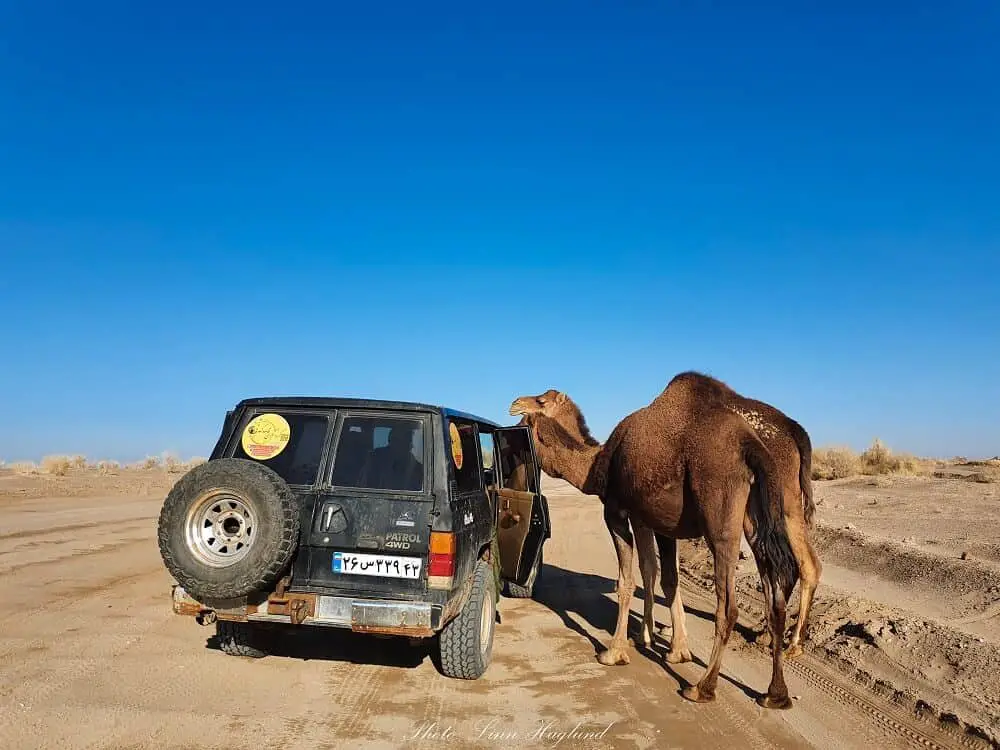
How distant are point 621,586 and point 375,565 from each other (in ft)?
9.49

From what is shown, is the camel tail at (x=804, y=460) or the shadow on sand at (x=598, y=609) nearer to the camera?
the camel tail at (x=804, y=460)

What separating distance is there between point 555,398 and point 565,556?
5.53 metres

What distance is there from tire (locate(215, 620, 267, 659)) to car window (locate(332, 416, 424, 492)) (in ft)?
5.81

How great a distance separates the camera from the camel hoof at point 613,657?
6.46 m

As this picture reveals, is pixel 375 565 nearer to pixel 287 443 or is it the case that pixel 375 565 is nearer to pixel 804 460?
pixel 287 443

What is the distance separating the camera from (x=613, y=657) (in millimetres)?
6480

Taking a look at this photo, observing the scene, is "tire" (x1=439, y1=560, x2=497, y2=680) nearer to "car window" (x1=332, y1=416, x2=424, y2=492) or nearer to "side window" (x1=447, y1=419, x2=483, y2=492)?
"side window" (x1=447, y1=419, x2=483, y2=492)

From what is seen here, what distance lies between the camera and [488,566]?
6.30 m

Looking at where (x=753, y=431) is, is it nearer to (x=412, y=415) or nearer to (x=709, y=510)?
(x=709, y=510)

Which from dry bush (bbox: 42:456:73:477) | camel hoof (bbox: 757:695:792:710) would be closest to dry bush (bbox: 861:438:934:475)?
camel hoof (bbox: 757:695:792:710)

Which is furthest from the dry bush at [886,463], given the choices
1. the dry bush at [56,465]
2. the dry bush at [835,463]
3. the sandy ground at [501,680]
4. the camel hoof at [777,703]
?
the dry bush at [56,465]

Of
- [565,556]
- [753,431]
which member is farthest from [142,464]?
[753,431]

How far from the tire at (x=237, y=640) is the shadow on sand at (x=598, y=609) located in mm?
3189

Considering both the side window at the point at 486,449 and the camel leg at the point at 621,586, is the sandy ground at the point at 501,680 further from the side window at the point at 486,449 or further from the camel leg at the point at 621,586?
the side window at the point at 486,449
